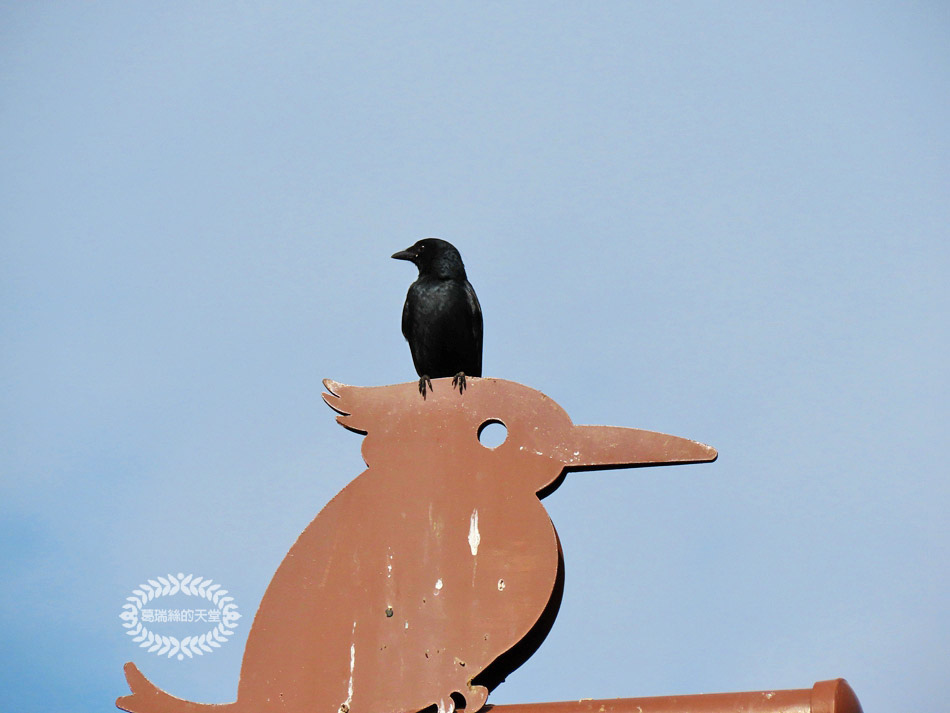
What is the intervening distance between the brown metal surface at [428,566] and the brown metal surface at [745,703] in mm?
470

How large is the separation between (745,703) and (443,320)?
341cm

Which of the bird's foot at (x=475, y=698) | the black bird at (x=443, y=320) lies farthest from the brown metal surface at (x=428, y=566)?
the black bird at (x=443, y=320)

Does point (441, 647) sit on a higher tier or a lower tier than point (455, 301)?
lower

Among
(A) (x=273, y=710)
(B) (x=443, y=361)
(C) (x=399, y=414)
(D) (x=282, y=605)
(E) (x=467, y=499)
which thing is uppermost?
(B) (x=443, y=361)

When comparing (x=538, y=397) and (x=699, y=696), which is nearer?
(x=699, y=696)

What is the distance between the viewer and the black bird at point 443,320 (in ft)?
19.1

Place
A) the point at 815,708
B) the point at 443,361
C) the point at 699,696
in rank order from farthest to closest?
1. the point at 443,361
2. the point at 699,696
3. the point at 815,708

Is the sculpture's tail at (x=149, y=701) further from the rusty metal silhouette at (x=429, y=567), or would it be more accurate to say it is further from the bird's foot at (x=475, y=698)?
the bird's foot at (x=475, y=698)

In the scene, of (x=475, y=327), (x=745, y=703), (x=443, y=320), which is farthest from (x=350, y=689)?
(x=475, y=327)

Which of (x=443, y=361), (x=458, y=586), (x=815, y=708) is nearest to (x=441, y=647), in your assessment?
(x=458, y=586)

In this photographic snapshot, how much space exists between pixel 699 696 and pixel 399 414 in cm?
151

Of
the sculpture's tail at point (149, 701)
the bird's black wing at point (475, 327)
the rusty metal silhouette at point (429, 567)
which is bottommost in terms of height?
the sculpture's tail at point (149, 701)

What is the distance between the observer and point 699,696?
2758mm

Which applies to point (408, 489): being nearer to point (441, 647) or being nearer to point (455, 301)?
point (441, 647)
